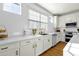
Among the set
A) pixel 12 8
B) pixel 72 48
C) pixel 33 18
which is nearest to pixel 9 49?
pixel 72 48

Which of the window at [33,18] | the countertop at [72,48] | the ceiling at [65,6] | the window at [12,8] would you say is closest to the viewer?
the countertop at [72,48]

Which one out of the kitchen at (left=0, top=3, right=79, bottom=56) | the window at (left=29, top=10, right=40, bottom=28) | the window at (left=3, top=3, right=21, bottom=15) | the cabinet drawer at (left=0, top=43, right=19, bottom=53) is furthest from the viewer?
the window at (left=29, top=10, right=40, bottom=28)

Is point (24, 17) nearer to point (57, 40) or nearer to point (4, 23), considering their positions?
point (4, 23)

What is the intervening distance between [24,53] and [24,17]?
4.73ft

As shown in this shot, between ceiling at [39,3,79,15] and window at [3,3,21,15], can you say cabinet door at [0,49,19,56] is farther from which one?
ceiling at [39,3,79,15]

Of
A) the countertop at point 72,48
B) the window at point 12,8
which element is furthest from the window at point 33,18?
the countertop at point 72,48

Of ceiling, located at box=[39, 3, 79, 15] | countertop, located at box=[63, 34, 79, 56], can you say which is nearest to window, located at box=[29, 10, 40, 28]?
ceiling, located at box=[39, 3, 79, 15]

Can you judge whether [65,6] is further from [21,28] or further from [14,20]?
[14,20]

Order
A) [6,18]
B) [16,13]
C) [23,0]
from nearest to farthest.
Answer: [23,0]
[6,18]
[16,13]

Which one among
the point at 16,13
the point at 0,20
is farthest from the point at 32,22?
the point at 0,20

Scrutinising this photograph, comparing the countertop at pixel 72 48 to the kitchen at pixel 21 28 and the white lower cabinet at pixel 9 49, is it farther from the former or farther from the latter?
the white lower cabinet at pixel 9 49

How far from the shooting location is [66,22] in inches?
137

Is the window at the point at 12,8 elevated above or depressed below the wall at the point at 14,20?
above

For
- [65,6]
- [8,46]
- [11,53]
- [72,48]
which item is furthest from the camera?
[65,6]
